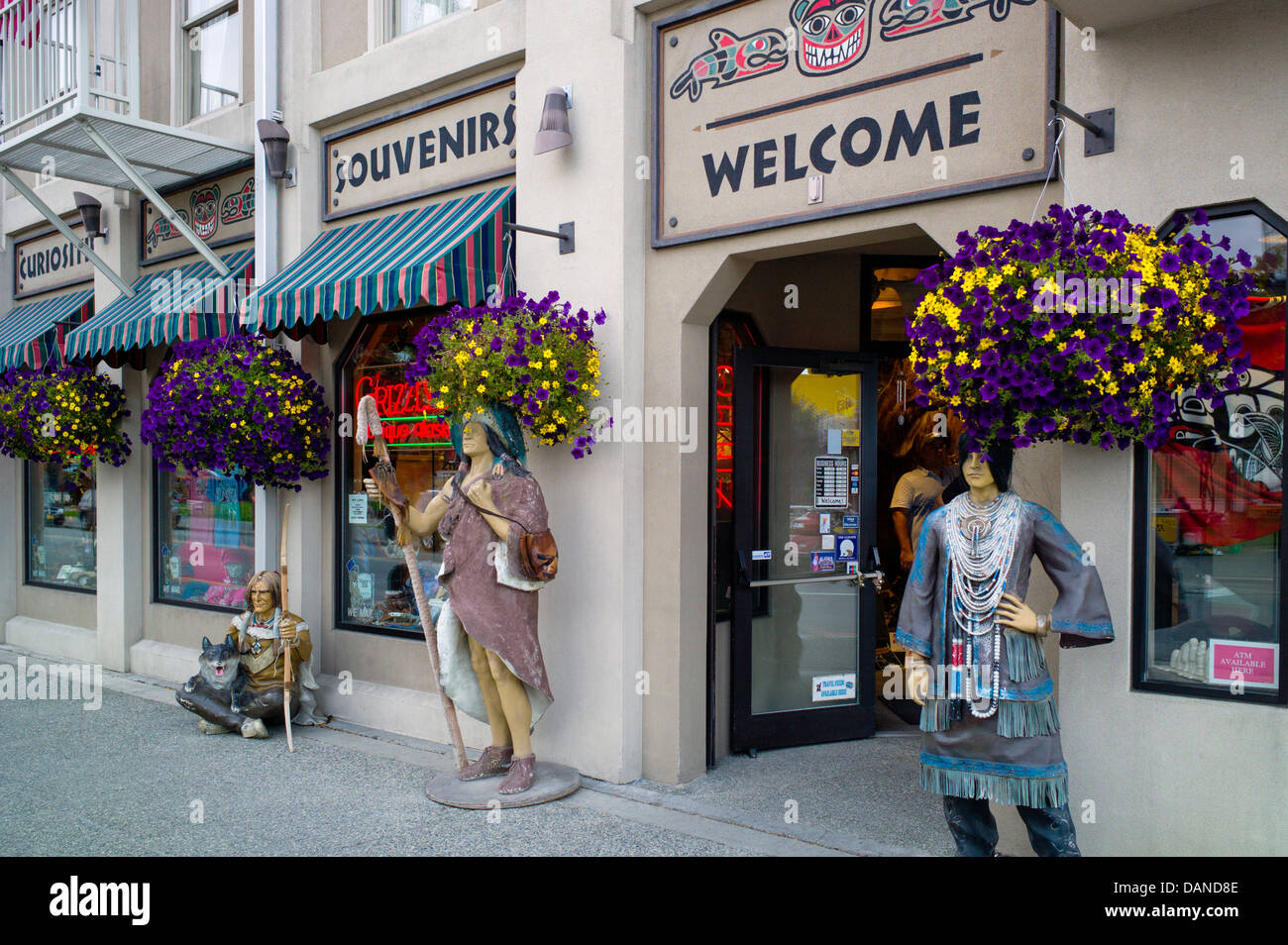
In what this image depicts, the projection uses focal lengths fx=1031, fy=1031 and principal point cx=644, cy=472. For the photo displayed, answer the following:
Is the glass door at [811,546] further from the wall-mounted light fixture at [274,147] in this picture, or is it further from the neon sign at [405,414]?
the wall-mounted light fixture at [274,147]

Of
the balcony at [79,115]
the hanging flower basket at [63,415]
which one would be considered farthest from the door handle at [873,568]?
the hanging flower basket at [63,415]

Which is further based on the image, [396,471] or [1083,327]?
[396,471]

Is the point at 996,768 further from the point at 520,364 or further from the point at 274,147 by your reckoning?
the point at 274,147

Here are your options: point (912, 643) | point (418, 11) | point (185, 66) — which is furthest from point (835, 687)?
point (185, 66)

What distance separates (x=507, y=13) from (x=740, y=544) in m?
3.48

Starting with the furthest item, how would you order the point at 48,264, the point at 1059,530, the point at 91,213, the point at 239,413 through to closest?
the point at 48,264
the point at 91,213
the point at 239,413
the point at 1059,530

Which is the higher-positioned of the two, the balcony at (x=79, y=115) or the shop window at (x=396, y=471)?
the balcony at (x=79, y=115)

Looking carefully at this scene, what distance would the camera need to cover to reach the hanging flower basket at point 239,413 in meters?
6.74

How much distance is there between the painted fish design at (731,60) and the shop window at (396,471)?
7.99 ft

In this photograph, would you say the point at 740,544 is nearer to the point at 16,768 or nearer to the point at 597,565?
the point at 597,565

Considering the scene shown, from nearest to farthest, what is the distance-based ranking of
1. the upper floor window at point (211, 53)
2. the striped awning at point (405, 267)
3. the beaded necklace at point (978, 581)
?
the beaded necklace at point (978, 581)
the striped awning at point (405, 267)
the upper floor window at point (211, 53)

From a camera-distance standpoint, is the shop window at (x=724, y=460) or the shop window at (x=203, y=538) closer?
the shop window at (x=724, y=460)

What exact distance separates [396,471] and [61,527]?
5.23 metres

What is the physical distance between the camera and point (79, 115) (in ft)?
22.7
